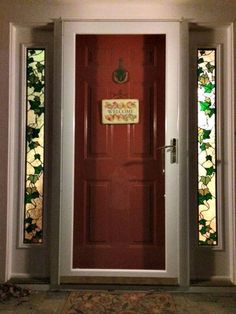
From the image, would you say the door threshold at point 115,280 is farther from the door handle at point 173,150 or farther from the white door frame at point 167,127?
the door handle at point 173,150

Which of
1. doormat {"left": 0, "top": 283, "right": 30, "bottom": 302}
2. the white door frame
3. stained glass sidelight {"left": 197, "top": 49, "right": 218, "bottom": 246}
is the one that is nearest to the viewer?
doormat {"left": 0, "top": 283, "right": 30, "bottom": 302}

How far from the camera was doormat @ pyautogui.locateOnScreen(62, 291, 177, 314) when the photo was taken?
8.51 ft

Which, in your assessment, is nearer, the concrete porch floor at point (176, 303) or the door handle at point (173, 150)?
the concrete porch floor at point (176, 303)

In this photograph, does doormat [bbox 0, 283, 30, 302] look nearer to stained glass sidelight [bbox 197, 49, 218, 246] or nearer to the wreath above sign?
stained glass sidelight [bbox 197, 49, 218, 246]

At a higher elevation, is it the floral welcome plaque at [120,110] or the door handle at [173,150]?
the floral welcome plaque at [120,110]

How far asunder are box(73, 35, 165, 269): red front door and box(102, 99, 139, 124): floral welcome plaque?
46mm

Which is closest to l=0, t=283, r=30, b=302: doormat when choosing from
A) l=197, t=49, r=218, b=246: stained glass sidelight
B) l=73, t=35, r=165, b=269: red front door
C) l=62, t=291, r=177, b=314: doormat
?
l=62, t=291, r=177, b=314: doormat

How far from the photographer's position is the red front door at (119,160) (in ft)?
10.3

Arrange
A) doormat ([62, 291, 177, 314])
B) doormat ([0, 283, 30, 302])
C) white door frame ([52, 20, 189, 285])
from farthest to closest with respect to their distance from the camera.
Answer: white door frame ([52, 20, 189, 285]) < doormat ([0, 283, 30, 302]) < doormat ([62, 291, 177, 314])

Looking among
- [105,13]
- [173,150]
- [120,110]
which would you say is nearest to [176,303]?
[173,150]

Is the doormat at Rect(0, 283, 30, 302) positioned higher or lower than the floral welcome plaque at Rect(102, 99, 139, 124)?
lower

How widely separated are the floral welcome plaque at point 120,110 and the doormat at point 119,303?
138 centimetres

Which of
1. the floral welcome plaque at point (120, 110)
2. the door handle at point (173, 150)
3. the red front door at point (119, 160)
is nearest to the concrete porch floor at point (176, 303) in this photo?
the red front door at point (119, 160)

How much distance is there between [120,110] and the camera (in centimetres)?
315
